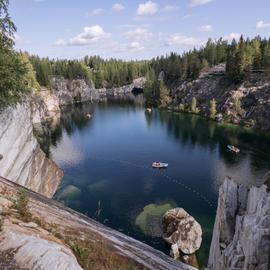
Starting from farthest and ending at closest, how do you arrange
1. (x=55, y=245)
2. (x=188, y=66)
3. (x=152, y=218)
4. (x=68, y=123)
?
(x=188, y=66)
(x=68, y=123)
(x=152, y=218)
(x=55, y=245)

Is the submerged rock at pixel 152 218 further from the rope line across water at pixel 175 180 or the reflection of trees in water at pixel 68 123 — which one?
the reflection of trees in water at pixel 68 123

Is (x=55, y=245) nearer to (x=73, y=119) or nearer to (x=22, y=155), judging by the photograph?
(x=22, y=155)

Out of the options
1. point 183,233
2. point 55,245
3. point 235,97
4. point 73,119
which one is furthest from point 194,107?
point 55,245

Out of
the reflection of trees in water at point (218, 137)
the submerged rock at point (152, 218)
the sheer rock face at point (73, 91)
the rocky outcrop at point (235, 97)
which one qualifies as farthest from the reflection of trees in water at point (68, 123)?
the rocky outcrop at point (235, 97)

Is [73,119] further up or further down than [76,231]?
further down

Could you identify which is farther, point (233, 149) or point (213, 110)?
point (213, 110)

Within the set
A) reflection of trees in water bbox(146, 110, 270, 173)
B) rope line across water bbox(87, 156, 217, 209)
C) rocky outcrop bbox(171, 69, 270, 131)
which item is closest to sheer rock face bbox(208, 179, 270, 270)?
rope line across water bbox(87, 156, 217, 209)

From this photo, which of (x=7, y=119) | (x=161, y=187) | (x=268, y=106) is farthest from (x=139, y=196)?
(x=268, y=106)

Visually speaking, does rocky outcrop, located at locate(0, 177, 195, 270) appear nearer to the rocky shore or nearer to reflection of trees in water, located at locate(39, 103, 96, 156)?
the rocky shore
